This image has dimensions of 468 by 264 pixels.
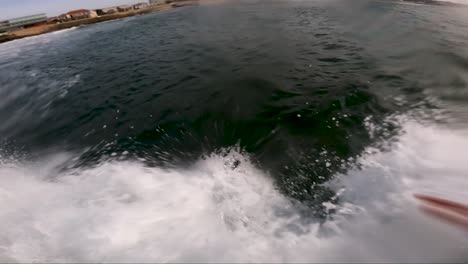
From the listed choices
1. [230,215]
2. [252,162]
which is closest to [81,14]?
[252,162]

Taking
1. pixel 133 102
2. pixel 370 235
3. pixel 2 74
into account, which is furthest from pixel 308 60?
pixel 2 74

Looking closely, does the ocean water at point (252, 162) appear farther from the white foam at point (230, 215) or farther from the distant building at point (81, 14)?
the distant building at point (81, 14)

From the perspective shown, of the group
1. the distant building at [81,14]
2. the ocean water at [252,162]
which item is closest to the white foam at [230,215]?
the ocean water at [252,162]

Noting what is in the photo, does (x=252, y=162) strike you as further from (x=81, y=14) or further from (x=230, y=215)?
(x=81, y=14)

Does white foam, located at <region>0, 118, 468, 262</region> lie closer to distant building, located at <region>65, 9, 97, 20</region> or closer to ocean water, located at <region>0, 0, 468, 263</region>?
ocean water, located at <region>0, 0, 468, 263</region>

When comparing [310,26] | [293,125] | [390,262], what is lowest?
[390,262]

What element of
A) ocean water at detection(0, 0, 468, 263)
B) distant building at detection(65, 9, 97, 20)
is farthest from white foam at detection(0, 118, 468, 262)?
distant building at detection(65, 9, 97, 20)

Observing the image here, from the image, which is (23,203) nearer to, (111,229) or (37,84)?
(111,229)
